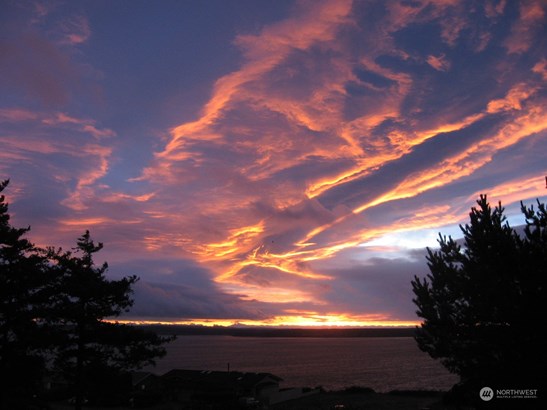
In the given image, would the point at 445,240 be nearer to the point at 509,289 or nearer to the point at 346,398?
the point at 509,289

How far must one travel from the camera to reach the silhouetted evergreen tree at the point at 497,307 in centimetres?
1512

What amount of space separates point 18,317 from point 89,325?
573cm

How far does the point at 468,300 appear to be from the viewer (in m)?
18.5

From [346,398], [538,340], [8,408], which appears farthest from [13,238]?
[346,398]

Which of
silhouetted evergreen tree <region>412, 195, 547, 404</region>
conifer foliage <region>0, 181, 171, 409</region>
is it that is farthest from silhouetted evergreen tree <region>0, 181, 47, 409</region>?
silhouetted evergreen tree <region>412, 195, 547, 404</region>

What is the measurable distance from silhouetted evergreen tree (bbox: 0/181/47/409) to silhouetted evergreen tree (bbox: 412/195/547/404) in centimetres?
1823

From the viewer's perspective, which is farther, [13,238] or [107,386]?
[107,386]

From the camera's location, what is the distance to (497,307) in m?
16.1

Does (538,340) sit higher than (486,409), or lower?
higher

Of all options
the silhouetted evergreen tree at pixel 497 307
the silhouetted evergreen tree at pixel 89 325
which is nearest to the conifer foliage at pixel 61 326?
the silhouetted evergreen tree at pixel 89 325

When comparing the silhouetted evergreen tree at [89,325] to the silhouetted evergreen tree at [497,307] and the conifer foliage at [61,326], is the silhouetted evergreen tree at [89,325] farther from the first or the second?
the silhouetted evergreen tree at [497,307]

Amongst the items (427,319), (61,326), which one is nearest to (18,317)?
(61,326)

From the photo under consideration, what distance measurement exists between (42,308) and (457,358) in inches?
758

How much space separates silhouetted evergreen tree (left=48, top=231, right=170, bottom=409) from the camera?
23.8 m
